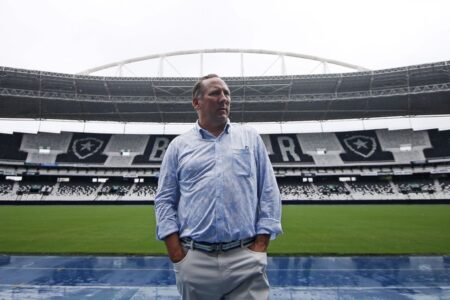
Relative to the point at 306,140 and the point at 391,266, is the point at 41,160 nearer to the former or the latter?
the point at 306,140

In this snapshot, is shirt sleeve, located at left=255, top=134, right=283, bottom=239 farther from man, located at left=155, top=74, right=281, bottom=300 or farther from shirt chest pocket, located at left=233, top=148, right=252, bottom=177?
shirt chest pocket, located at left=233, top=148, right=252, bottom=177

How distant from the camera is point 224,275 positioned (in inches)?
77.4

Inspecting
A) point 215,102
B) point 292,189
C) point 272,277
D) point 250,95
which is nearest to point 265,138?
point 292,189

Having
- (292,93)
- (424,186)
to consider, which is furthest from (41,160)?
(424,186)

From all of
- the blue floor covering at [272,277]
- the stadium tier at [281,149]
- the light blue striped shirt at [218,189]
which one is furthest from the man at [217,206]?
the stadium tier at [281,149]

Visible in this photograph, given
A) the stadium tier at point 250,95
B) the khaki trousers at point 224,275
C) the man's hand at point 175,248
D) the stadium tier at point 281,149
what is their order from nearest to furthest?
the khaki trousers at point 224,275 < the man's hand at point 175,248 < the stadium tier at point 250,95 < the stadium tier at point 281,149

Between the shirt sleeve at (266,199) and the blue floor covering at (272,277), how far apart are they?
3.77 m

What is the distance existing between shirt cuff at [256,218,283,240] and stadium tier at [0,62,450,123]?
3325 cm

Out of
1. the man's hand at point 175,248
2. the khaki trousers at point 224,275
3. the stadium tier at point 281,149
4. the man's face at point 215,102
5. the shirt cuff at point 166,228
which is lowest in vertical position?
the khaki trousers at point 224,275

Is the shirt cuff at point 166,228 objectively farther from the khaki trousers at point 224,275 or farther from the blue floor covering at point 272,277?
the blue floor covering at point 272,277

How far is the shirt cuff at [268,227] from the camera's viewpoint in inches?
82.2

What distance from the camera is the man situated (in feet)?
6.54

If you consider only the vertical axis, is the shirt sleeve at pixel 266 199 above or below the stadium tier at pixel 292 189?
above

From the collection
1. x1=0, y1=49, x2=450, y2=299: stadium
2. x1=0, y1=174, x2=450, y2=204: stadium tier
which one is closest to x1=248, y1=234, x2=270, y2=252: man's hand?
x1=0, y1=49, x2=450, y2=299: stadium
